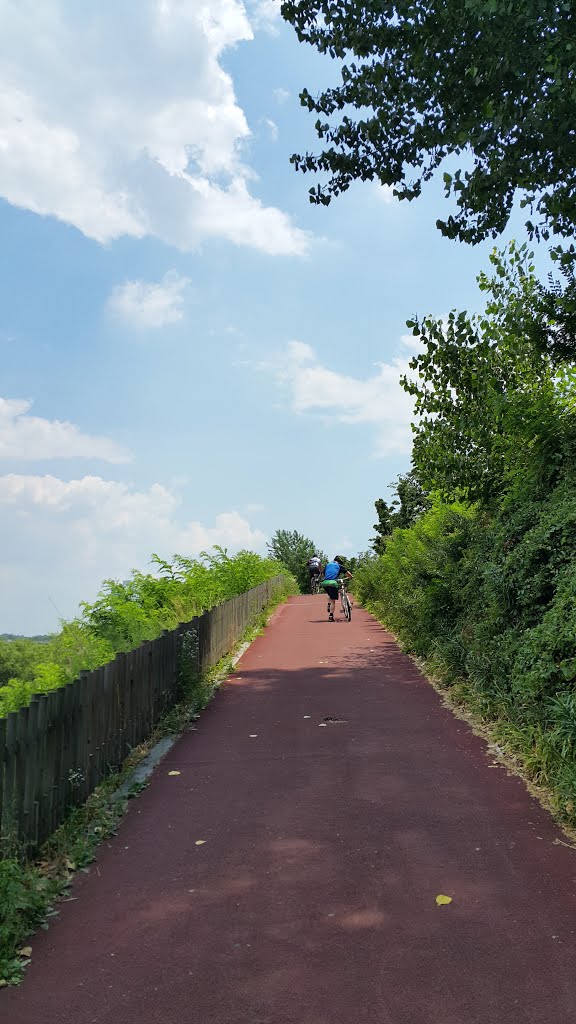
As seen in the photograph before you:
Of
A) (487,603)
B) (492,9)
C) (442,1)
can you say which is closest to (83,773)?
(487,603)

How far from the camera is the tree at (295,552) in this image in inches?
2050

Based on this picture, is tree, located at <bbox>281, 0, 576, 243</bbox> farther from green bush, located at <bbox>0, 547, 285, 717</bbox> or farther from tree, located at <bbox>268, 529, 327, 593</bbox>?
tree, located at <bbox>268, 529, 327, 593</bbox>

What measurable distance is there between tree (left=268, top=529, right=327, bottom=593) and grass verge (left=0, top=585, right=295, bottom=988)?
140 ft

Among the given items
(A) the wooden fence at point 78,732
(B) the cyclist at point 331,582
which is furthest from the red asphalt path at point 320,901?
(B) the cyclist at point 331,582

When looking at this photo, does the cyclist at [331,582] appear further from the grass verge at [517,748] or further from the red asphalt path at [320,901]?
the red asphalt path at [320,901]

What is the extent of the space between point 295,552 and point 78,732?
46032mm

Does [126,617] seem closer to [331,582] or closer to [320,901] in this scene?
[320,901]

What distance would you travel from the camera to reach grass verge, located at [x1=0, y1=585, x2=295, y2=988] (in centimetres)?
440

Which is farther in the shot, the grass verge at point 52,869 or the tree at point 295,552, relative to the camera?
the tree at point 295,552

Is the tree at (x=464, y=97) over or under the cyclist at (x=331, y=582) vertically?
over

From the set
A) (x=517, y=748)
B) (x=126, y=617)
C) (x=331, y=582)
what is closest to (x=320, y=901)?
(x=517, y=748)

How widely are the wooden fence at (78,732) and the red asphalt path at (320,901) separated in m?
0.54

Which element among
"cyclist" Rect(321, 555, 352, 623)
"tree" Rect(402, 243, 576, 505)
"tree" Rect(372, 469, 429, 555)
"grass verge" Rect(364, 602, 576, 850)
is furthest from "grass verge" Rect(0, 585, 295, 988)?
"tree" Rect(372, 469, 429, 555)

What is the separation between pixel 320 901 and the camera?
4840 millimetres
